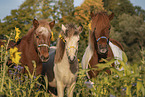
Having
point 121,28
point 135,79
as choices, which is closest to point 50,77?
point 135,79

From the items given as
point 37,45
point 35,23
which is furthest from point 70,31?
point 35,23

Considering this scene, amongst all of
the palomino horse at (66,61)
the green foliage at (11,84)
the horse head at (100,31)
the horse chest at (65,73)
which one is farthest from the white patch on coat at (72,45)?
the green foliage at (11,84)

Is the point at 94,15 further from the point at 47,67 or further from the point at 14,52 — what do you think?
the point at 14,52

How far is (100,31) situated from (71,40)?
895 millimetres

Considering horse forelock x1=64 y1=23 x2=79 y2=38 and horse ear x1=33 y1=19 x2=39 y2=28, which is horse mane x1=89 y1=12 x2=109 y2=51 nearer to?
horse forelock x1=64 y1=23 x2=79 y2=38

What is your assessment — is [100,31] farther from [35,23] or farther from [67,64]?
[35,23]

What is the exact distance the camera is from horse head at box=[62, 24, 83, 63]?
4453mm

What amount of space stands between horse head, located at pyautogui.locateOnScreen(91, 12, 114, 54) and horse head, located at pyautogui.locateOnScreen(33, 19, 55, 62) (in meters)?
1.26

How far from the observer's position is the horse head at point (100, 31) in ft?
15.6

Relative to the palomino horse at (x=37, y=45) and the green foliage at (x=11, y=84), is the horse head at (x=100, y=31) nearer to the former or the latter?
the palomino horse at (x=37, y=45)

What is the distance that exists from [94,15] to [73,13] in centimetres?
3857

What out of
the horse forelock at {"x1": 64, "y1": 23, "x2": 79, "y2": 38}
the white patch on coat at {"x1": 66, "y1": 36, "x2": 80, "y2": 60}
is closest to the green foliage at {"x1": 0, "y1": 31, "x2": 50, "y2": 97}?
the white patch on coat at {"x1": 66, "y1": 36, "x2": 80, "y2": 60}

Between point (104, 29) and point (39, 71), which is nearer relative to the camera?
point (104, 29)

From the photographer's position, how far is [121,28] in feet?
135
